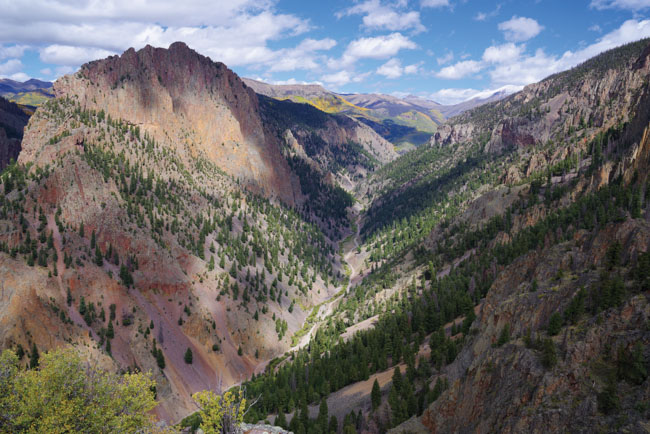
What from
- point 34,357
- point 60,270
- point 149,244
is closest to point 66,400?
point 34,357

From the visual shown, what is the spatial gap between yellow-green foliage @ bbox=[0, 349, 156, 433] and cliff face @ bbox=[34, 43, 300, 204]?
107 metres

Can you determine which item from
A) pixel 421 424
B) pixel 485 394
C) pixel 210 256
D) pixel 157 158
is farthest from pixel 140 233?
pixel 485 394

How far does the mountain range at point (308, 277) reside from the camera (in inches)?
1303

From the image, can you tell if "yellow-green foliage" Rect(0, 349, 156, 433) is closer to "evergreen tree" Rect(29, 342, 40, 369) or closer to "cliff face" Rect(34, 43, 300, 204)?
"evergreen tree" Rect(29, 342, 40, 369)

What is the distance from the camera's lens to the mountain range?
1303 inches

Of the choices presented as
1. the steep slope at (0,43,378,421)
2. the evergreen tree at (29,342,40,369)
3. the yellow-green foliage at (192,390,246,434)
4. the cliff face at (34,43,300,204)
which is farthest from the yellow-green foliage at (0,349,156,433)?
the cliff face at (34,43,300,204)

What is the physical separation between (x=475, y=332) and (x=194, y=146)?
14913 cm

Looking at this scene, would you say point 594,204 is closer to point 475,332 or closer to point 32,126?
point 475,332

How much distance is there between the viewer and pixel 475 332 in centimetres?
4894

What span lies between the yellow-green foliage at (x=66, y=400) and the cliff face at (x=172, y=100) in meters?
107

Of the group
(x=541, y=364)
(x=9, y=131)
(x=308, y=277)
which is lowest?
(x=308, y=277)

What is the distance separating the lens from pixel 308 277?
15038cm

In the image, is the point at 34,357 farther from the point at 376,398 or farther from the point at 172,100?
the point at 172,100

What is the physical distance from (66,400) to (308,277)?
121 meters
